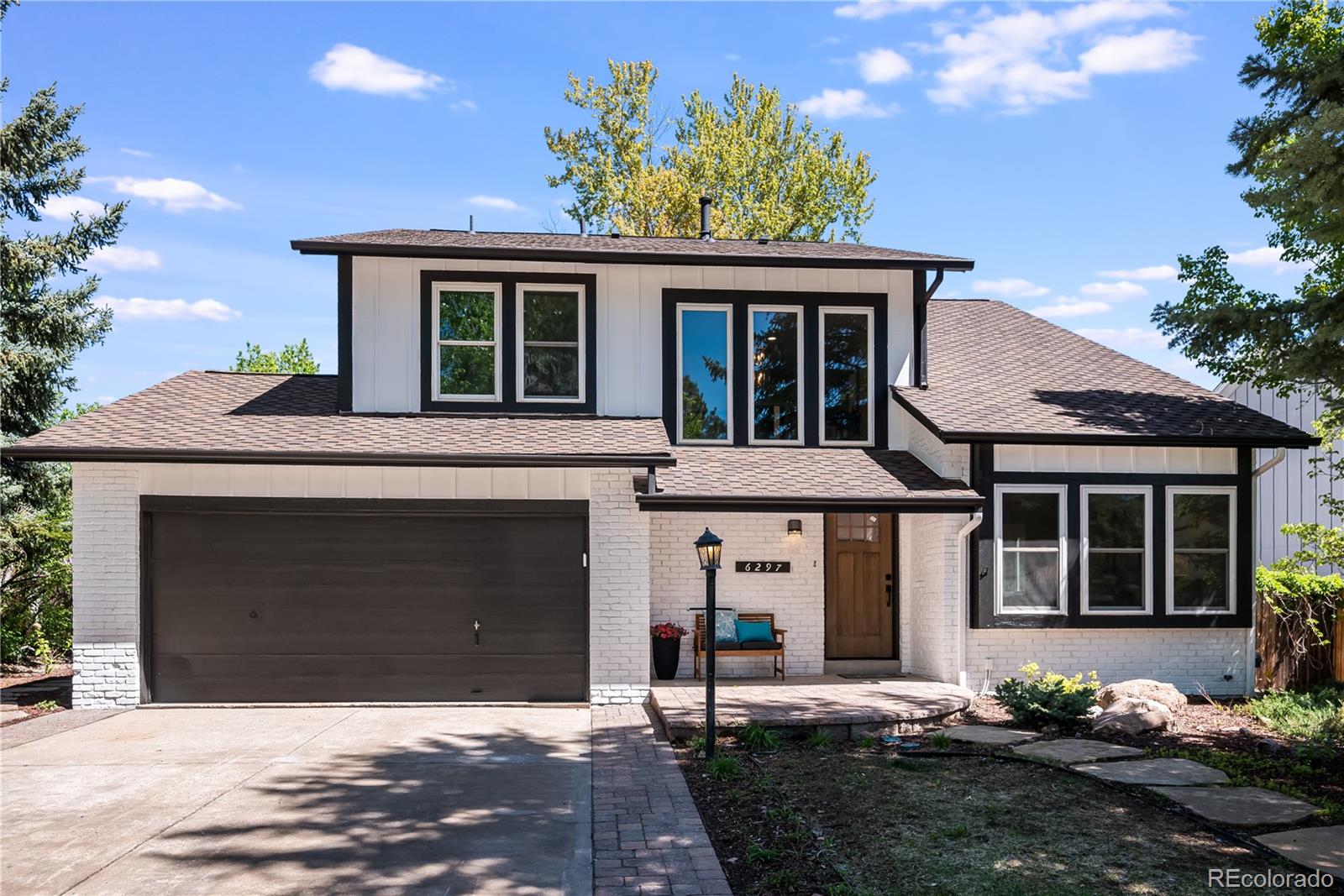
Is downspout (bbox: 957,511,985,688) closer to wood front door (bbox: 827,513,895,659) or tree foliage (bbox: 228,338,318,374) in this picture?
wood front door (bbox: 827,513,895,659)

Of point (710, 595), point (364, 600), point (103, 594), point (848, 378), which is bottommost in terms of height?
point (364, 600)

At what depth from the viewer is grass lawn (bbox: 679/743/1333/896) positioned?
556cm

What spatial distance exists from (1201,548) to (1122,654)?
5.52 feet

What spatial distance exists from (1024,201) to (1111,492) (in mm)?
7273

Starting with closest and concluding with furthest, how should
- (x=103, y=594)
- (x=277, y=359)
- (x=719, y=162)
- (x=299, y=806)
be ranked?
(x=299, y=806)
(x=103, y=594)
(x=719, y=162)
(x=277, y=359)

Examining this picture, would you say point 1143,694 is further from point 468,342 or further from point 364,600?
point 468,342

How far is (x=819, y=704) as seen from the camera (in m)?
10.5

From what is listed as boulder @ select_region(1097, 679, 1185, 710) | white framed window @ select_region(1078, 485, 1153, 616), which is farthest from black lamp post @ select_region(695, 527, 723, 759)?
white framed window @ select_region(1078, 485, 1153, 616)

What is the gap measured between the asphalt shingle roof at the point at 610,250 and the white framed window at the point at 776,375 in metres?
0.79

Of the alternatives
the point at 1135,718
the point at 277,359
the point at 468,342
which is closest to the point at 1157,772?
the point at 1135,718

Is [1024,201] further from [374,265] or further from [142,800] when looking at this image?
[142,800]

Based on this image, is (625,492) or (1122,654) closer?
(625,492)

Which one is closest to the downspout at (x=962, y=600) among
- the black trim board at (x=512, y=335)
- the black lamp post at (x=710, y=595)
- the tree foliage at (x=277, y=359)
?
the black lamp post at (x=710, y=595)

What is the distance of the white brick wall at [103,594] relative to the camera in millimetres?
10977
